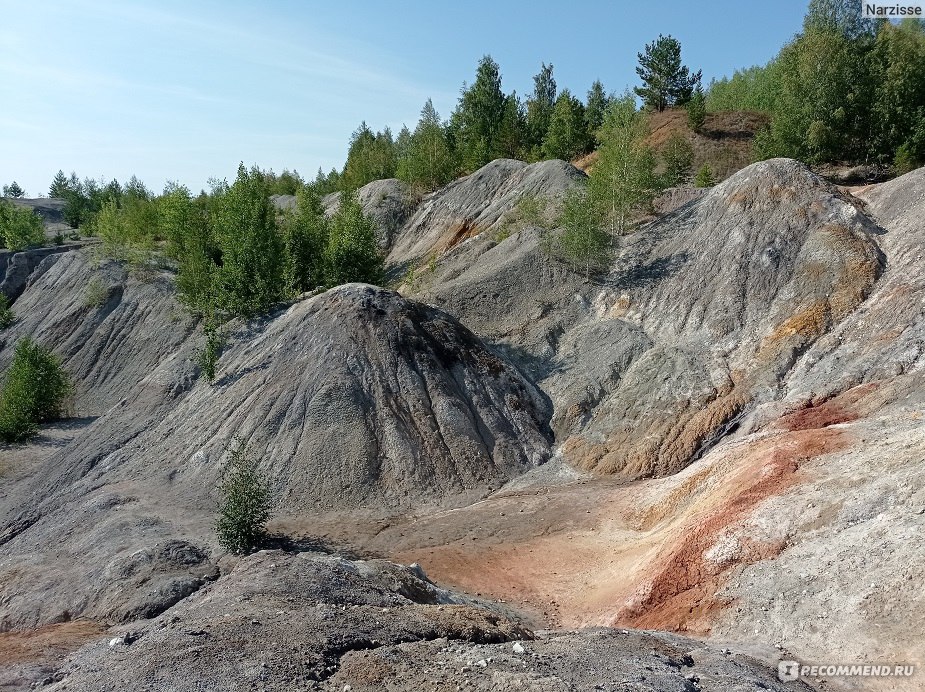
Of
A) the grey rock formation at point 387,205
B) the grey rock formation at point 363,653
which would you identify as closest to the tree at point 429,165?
the grey rock formation at point 387,205

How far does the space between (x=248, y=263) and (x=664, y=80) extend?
41796 millimetres

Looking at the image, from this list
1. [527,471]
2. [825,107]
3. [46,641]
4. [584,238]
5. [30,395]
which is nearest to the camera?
[46,641]

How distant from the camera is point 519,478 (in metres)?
27.0

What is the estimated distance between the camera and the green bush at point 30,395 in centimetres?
3475

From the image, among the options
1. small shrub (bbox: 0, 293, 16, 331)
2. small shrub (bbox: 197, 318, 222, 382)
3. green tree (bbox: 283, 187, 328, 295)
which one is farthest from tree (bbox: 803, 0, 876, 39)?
small shrub (bbox: 0, 293, 16, 331)

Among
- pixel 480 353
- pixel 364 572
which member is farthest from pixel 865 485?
pixel 480 353

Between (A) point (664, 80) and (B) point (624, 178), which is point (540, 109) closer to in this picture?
(A) point (664, 80)

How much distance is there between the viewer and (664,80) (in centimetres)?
6053

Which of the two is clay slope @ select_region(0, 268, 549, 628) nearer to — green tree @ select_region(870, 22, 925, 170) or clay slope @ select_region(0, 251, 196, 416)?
clay slope @ select_region(0, 251, 196, 416)

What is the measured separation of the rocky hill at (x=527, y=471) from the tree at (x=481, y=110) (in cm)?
2520

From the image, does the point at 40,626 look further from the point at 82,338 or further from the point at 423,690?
the point at 82,338

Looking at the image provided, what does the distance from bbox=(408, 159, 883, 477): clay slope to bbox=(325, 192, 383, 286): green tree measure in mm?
4124

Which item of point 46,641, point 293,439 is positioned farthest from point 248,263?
point 46,641

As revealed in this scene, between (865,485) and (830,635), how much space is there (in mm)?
4667
